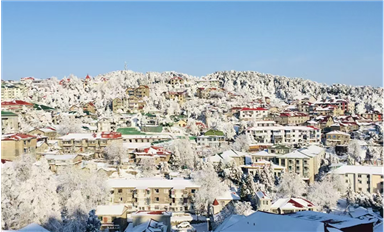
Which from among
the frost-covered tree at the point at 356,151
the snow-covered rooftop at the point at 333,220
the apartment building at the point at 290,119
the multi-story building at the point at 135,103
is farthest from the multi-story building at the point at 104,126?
the snow-covered rooftop at the point at 333,220

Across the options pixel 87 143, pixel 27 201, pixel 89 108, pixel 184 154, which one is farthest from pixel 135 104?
pixel 27 201

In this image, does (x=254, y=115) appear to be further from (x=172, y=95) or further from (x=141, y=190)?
(x=141, y=190)

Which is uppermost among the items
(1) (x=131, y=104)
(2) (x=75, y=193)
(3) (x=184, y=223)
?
(1) (x=131, y=104)

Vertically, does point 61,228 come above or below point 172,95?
below

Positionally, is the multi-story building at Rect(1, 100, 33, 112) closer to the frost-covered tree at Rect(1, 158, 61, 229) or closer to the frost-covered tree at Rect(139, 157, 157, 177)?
the frost-covered tree at Rect(139, 157, 157, 177)

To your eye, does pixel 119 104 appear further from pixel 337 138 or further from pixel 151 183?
pixel 151 183

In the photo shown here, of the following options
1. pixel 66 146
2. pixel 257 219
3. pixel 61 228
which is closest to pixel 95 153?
pixel 66 146
